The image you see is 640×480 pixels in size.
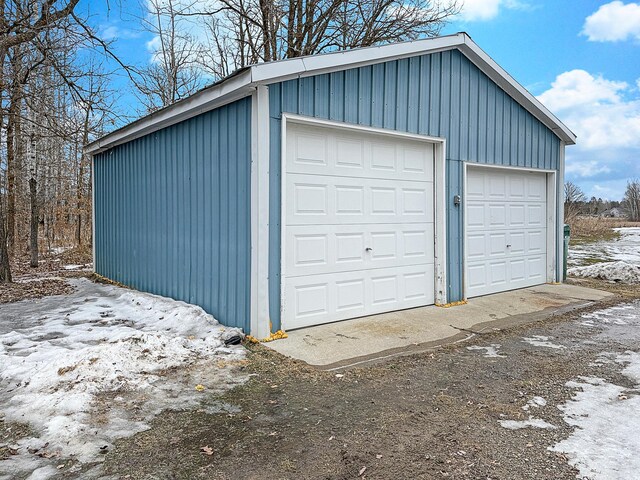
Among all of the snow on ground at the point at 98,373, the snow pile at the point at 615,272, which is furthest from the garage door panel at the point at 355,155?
the snow pile at the point at 615,272

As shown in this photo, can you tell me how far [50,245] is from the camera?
14938 mm

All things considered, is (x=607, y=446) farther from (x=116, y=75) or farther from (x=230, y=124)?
(x=116, y=75)

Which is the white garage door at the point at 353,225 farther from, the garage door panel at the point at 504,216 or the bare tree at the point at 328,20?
the bare tree at the point at 328,20

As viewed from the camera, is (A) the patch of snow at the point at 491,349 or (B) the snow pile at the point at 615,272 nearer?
(A) the patch of snow at the point at 491,349

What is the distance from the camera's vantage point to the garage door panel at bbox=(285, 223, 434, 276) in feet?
16.3

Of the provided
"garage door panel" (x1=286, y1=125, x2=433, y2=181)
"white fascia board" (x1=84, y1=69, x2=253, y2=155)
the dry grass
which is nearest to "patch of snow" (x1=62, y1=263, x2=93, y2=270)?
"white fascia board" (x1=84, y1=69, x2=253, y2=155)

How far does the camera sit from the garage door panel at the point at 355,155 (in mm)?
4984

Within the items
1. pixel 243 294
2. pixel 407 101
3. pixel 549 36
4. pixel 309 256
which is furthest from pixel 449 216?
pixel 549 36

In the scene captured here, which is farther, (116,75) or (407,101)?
(116,75)

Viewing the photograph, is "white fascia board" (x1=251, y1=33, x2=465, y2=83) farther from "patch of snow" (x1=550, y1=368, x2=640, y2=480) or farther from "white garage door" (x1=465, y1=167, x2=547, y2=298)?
"patch of snow" (x1=550, y1=368, x2=640, y2=480)

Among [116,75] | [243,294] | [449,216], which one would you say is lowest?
[243,294]

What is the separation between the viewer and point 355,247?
5.52 metres

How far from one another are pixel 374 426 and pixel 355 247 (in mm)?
2940

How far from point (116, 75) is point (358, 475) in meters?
7.78
